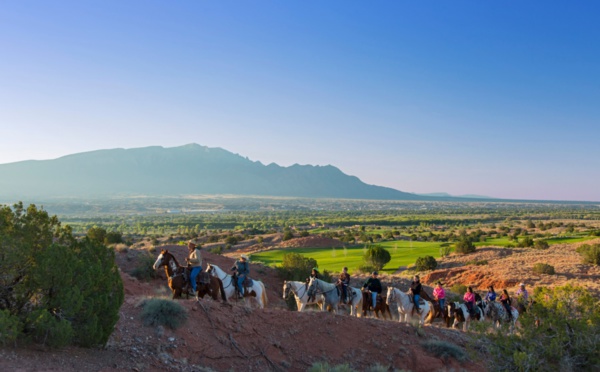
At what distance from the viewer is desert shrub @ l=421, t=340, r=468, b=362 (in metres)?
13.7

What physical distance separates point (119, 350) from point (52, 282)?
2.29 metres

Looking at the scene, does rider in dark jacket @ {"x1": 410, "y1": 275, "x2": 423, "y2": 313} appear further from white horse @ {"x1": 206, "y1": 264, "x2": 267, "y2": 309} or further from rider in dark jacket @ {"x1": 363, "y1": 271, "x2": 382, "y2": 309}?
white horse @ {"x1": 206, "y1": 264, "x2": 267, "y2": 309}

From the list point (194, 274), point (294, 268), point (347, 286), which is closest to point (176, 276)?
point (194, 274)

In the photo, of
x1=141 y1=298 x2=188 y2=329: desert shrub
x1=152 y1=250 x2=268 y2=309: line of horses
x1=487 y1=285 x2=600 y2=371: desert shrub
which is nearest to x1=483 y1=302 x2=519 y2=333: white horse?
x1=487 y1=285 x2=600 y2=371: desert shrub

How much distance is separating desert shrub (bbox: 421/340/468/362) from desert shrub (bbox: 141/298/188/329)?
7588mm

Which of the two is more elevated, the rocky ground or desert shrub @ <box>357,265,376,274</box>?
the rocky ground

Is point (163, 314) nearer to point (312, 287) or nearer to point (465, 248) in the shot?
point (312, 287)

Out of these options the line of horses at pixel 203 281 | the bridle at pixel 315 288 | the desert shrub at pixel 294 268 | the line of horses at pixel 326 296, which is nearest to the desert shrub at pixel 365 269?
the desert shrub at pixel 294 268

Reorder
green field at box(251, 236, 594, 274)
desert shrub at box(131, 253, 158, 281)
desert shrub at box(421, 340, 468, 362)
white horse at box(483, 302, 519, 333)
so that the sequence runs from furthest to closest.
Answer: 1. green field at box(251, 236, 594, 274)
2. desert shrub at box(131, 253, 158, 281)
3. white horse at box(483, 302, 519, 333)
4. desert shrub at box(421, 340, 468, 362)

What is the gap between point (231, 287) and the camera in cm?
1529

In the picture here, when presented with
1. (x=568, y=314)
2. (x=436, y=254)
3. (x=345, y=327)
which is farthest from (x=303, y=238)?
(x=568, y=314)

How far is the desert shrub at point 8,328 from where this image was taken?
24.3ft

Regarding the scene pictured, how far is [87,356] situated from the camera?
8797mm

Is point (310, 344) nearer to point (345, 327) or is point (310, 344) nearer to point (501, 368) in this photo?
point (345, 327)
